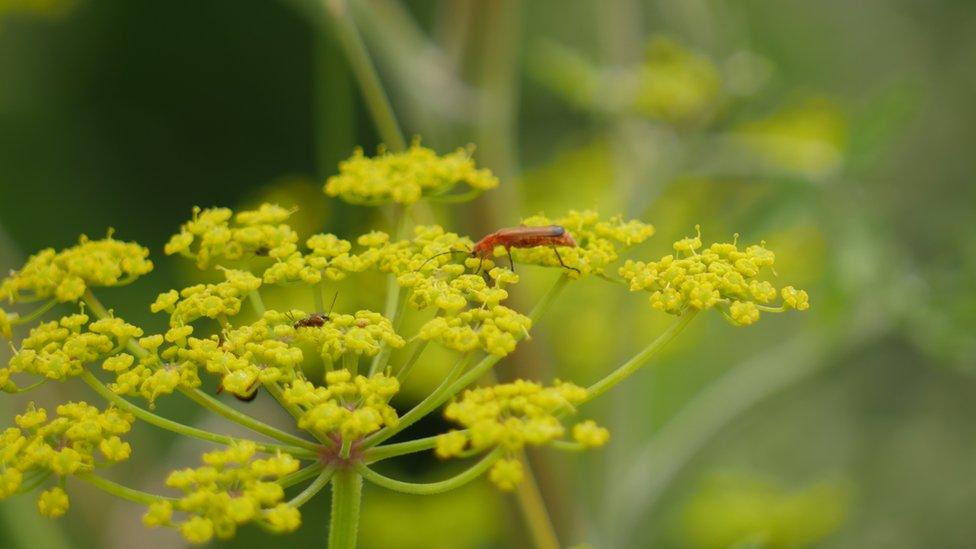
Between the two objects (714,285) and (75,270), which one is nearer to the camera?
(714,285)

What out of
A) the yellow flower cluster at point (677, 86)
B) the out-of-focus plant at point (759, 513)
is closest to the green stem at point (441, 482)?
the yellow flower cluster at point (677, 86)

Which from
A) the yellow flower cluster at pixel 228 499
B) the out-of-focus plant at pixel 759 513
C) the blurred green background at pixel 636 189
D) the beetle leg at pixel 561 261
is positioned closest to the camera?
the yellow flower cluster at pixel 228 499

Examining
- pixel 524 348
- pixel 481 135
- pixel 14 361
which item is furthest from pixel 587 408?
pixel 14 361

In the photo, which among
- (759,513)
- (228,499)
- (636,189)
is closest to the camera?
(228,499)

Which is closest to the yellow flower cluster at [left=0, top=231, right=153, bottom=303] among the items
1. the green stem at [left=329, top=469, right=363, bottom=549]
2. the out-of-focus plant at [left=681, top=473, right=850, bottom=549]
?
the green stem at [left=329, top=469, right=363, bottom=549]

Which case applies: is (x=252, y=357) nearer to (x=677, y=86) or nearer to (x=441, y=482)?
(x=441, y=482)

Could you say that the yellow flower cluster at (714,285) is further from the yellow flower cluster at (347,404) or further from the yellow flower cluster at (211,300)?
the yellow flower cluster at (211,300)

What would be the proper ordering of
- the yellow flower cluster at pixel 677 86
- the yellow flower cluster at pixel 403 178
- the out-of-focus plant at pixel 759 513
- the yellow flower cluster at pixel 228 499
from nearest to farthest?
the yellow flower cluster at pixel 228 499
the yellow flower cluster at pixel 403 178
the yellow flower cluster at pixel 677 86
the out-of-focus plant at pixel 759 513

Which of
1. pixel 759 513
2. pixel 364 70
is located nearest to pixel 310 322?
pixel 364 70
